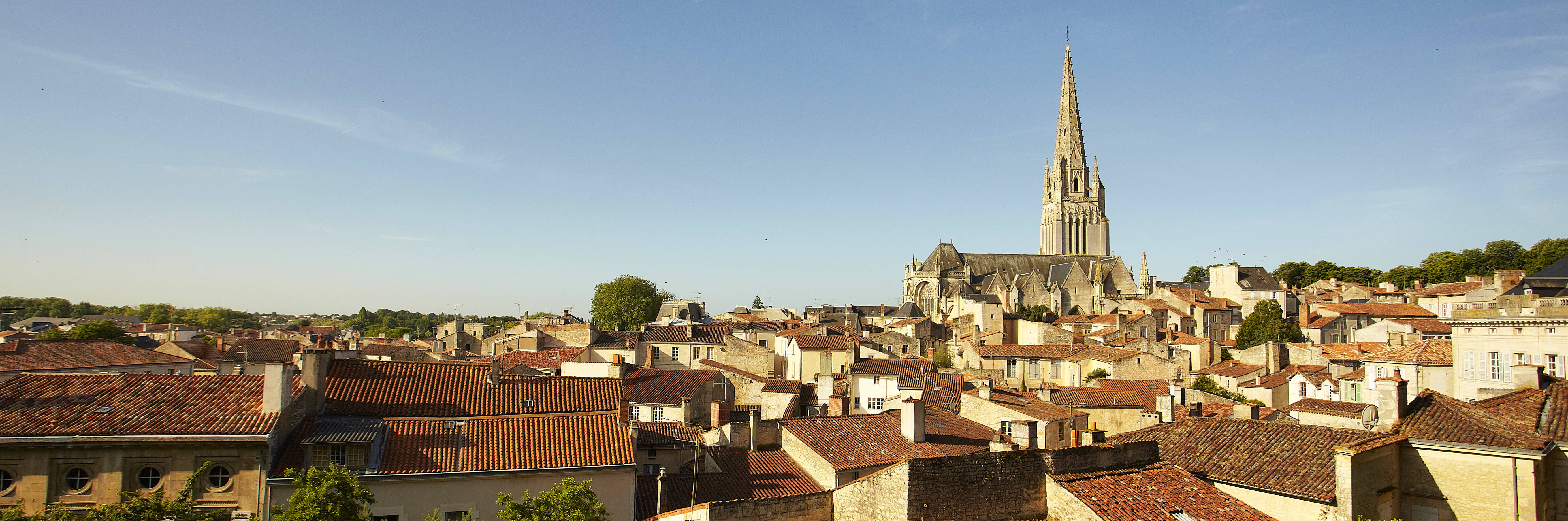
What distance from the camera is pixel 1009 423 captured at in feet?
94.2

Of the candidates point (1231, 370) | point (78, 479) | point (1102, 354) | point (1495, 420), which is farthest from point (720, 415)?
point (1231, 370)

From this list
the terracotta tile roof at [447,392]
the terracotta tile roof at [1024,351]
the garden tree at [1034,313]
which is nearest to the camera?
the terracotta tile roof at [447,392]

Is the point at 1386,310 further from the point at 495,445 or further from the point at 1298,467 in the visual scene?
the point at 495,445

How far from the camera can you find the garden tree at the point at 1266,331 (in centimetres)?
5650

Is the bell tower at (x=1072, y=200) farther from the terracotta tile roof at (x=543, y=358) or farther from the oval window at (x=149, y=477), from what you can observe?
the oval window at (x=149, y=477)

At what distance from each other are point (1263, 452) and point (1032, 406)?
15.2 meters

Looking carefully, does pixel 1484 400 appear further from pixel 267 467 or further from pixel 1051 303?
pixel 1051 303

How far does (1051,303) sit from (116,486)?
3362 inches

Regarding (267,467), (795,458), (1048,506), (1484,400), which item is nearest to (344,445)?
(267,467)

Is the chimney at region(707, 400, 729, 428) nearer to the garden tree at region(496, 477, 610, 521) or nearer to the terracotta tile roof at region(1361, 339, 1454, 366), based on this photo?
the garden tree at region(496, 477, 610, 521)

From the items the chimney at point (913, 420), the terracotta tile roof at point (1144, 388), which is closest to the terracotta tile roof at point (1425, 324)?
the terracotta tile roof at point (1144, 388)

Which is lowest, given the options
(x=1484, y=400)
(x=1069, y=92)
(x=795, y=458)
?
(x=795, y=458)

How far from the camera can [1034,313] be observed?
269 ft

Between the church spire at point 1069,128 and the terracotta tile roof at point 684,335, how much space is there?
317 feet
